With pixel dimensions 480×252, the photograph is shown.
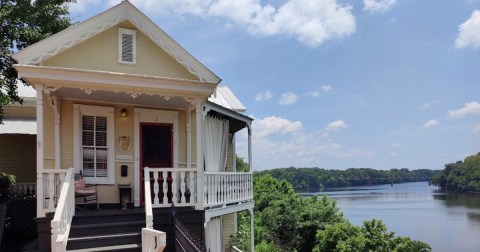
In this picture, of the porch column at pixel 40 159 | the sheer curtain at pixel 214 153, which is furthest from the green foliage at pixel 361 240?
the porch column at pixel 40 159

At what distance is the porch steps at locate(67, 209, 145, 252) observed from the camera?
313 inches

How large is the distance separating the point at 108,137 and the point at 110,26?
8.78 ft

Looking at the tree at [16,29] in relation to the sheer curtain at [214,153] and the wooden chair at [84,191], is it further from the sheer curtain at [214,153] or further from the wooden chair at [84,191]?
the sheer curtain at [214,153]

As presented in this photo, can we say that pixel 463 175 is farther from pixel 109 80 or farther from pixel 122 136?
pixel 109 80

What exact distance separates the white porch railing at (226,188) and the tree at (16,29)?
5433mm

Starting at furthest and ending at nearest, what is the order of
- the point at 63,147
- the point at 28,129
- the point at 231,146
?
the point at 231,146
the point at 28,129
the point at 63,147

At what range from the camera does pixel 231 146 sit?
1614 centimetres

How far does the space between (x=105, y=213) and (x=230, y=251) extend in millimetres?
7384

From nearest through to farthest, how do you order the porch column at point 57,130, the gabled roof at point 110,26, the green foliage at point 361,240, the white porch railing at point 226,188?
the gabled roof at point 110,26 < the porch column at point 57,130 < the white porch railing at point 226,188 < the green foliage at point 361,240

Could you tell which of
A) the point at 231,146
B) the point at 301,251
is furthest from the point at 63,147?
the point at 301,251

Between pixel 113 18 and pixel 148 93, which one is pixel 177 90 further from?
pixel 113 18

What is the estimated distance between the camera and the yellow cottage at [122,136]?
833 centimetres

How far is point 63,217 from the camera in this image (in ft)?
24.7

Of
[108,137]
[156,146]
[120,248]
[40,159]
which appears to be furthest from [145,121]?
[120,248]
